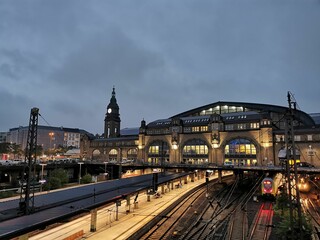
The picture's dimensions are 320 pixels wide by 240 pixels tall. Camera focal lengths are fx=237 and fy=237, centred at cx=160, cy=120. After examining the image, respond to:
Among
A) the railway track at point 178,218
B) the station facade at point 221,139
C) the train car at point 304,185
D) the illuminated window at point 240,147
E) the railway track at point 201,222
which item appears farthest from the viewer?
the illuminated window at point 240,147

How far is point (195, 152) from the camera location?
9212cm

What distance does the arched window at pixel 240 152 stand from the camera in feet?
266

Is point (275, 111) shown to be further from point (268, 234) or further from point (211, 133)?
point (268, 234)

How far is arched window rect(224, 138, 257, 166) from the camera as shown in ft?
266

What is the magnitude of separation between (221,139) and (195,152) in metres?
11.5

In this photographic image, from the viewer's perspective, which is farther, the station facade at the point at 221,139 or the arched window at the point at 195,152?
the arched window at the point at 195,152

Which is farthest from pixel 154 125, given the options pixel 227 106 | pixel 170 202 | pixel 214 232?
pixel 214 232

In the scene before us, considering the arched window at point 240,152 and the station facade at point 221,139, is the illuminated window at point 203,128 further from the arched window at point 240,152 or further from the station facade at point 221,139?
the arched window at point 240,152

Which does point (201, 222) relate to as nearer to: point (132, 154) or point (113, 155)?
point (132, 154)

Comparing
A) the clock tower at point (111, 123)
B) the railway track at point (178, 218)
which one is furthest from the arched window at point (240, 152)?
the clock tower at point (111, 123)

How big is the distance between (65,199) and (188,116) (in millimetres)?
89097

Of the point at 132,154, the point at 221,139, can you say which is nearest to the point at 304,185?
the point at 221,139

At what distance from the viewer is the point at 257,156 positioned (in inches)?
3137

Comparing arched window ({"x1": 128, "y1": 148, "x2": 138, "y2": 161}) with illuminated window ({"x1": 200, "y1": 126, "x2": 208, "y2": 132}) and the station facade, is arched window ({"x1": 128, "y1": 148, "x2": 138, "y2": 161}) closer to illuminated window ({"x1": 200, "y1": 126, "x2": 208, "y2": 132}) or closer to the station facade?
the station facade
